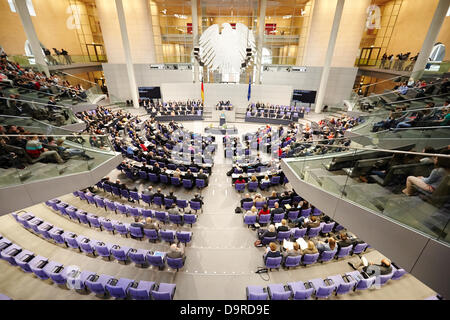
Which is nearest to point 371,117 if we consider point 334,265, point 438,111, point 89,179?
point 438,111

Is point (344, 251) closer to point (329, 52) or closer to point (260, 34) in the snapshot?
point (329, 52)

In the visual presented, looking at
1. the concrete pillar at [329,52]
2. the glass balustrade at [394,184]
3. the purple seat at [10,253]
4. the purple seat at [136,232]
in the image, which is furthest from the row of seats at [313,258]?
the concrete pillar at [329,52]

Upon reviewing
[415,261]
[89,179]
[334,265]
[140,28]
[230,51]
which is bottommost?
[334,265]

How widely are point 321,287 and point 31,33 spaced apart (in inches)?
1002

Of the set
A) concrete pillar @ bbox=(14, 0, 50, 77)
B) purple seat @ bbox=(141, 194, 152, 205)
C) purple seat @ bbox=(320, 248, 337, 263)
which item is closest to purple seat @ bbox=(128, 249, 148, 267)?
purple seat @ bbox=(141, 194, 152, 205)

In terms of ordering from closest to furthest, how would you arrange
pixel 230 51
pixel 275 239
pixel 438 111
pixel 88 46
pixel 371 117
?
pixel 275 239 < pixel 438 111 < pixel 371 117 < pixel 230 51 < pixel 88 46

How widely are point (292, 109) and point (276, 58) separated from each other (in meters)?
7.62

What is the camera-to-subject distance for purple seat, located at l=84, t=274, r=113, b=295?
5.35m

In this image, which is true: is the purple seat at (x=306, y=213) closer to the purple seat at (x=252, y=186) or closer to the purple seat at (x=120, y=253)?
the purple seat at (x=252, y=186)

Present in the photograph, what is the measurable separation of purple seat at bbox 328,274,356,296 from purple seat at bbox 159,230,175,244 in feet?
16.9

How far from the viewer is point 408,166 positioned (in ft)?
12.9

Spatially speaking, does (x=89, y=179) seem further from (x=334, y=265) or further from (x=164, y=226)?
(x=334, y=265)

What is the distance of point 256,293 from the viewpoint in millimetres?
5145

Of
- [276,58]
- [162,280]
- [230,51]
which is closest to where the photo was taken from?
[162,280]
